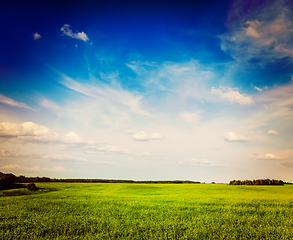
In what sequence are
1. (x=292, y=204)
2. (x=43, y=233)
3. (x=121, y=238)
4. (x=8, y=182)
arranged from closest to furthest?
(x=121, y=238)
(x=43, y=233)
(x=292, y=204)
(x=8, y=182)

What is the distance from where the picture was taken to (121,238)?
9844 mm

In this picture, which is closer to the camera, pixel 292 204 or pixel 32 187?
pixel 292 204

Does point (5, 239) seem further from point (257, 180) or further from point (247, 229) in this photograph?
point (257, 180)

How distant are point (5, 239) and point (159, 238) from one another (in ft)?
28.5

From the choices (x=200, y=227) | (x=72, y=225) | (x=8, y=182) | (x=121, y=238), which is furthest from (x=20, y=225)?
(x=8, y=182)

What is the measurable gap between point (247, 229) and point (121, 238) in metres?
8.18

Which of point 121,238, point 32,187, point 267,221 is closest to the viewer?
point 121,238

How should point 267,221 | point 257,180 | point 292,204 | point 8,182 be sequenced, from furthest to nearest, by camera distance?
point 257,180 < point 8,182 < point 292,204 < point 267,221

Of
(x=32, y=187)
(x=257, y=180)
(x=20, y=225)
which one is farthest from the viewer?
(x=257, y=180)

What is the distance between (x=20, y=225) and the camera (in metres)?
12.2

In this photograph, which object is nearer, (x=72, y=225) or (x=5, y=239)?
(x=5, y=239)

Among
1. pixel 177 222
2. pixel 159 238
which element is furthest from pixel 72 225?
pixel 177 222

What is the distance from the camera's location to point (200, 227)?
1166 cm

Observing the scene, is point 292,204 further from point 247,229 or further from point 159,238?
point 159,238
